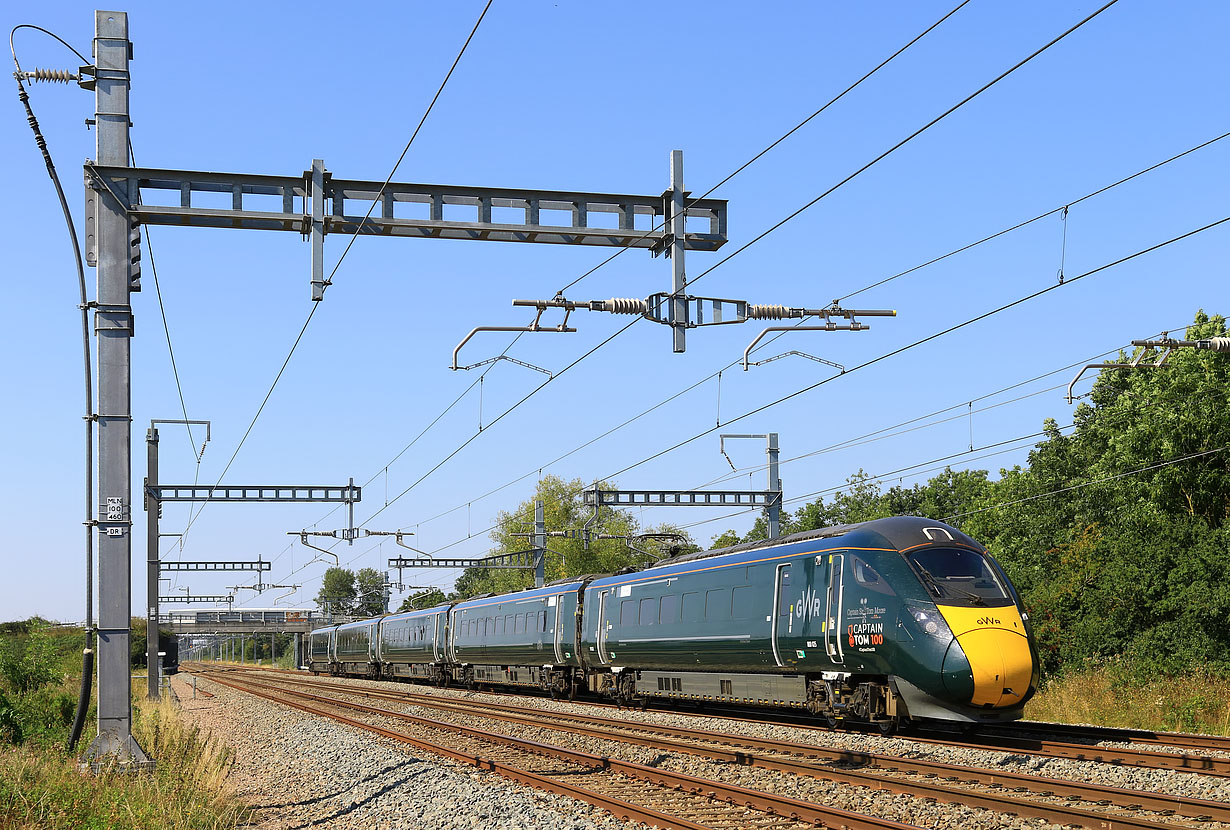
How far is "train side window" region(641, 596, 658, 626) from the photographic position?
86.7 ft

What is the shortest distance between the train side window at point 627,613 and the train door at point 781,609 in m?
6.83

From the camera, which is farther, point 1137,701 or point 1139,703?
point 1137,701

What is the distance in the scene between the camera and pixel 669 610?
2566cm

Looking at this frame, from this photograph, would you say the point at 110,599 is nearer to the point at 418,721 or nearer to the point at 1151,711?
the point at 418,721

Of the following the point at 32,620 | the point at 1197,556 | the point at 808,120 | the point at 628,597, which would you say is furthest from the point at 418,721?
the point at 32,620

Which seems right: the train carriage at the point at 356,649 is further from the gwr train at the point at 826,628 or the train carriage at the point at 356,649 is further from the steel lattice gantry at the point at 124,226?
the steel lattice gantry at the point at 124,226

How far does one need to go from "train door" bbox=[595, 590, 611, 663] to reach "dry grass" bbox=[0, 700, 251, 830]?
13.8m

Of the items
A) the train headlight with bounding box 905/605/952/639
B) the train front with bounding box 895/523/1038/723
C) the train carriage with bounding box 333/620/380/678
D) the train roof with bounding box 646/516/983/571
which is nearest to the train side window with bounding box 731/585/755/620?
the train roof with bounding box 646/516/983/571

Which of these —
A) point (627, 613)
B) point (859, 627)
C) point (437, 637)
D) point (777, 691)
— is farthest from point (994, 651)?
point (437, 637)

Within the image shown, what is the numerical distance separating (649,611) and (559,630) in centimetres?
637

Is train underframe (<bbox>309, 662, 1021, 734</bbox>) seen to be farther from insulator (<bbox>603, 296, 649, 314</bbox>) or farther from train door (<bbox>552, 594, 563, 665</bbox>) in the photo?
insulator (<bbox>603, 296, 649, 314</bbox>)

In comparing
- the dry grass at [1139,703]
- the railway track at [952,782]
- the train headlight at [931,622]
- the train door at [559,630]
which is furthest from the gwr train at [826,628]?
the dry grass at [1139,703]

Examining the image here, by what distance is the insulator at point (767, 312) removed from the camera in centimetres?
1728

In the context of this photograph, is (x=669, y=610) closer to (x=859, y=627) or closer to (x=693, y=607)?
(x=693, y=607)
